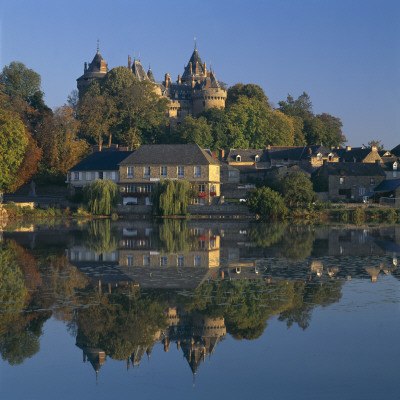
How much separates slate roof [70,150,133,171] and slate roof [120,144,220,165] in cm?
299

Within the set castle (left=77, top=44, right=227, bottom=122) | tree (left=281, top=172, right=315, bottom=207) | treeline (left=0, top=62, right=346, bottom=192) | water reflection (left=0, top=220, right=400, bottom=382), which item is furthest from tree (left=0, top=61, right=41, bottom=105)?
water reflection (left=0, top=220, right=400, bottom=382)

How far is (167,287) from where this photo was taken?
17.8 metres

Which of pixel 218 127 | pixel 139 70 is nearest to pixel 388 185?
pixel 218 127

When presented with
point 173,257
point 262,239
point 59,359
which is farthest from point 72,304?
point 262,239

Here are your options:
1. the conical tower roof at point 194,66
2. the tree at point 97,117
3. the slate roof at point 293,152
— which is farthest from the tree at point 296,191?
the conical tower roof at point 194,66

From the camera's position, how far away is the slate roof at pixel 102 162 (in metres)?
67.4

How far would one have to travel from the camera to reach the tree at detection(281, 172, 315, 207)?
55188 millimetres

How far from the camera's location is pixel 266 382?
33.9ft

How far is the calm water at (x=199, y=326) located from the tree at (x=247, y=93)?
3264 inches

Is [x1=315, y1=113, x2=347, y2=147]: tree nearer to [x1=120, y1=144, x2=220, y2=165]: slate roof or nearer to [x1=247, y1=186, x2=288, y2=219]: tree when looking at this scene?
[x1=120, y1=144, x2=220, y2=165]: slate roof

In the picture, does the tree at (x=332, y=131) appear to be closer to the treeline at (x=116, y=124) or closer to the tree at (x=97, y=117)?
the treeline at (x=116, y=124)

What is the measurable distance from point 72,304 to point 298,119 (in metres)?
93.7

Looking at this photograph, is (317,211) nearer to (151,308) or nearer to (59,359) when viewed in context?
(151,308)

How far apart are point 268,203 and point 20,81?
49.6m
